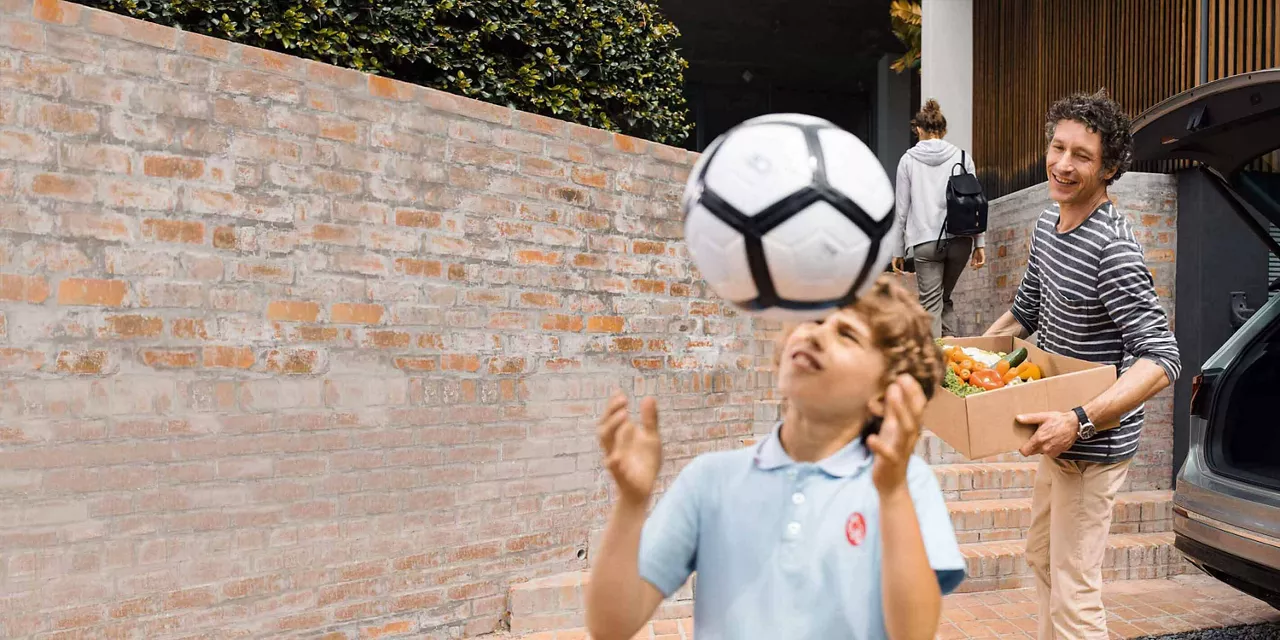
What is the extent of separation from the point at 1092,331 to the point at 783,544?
1.68 m

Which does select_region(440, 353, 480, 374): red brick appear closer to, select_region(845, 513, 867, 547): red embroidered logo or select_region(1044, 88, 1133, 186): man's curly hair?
select_region(1044, 88, 1133, 186): man's curly hair

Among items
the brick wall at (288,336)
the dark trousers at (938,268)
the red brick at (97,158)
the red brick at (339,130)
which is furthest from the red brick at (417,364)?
the dark trousers at (938,268)

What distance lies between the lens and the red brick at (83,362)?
11.0 ft

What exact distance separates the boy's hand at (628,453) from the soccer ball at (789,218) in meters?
0.23

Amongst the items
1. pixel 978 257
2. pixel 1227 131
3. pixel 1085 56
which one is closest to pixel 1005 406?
pixel 1227 131

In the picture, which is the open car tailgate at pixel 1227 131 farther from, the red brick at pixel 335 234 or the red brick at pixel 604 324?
the red brick at pixel 335 234

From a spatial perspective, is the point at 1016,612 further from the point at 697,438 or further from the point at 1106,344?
the point at 1106,344

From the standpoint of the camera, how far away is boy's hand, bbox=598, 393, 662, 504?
4.41 ft

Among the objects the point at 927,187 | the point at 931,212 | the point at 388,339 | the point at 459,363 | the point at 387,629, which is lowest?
the point at 387,629

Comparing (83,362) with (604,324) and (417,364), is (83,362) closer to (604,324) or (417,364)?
(417,364)

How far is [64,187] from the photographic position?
11.1ft

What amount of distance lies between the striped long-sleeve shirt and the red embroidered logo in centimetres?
149

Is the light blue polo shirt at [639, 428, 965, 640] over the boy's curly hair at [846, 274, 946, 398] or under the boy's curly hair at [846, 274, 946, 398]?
under

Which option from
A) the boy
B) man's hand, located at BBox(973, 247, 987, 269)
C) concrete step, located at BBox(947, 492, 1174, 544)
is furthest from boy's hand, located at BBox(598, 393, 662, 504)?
man's hand, located at BBox(973, 247, 987, 269)
